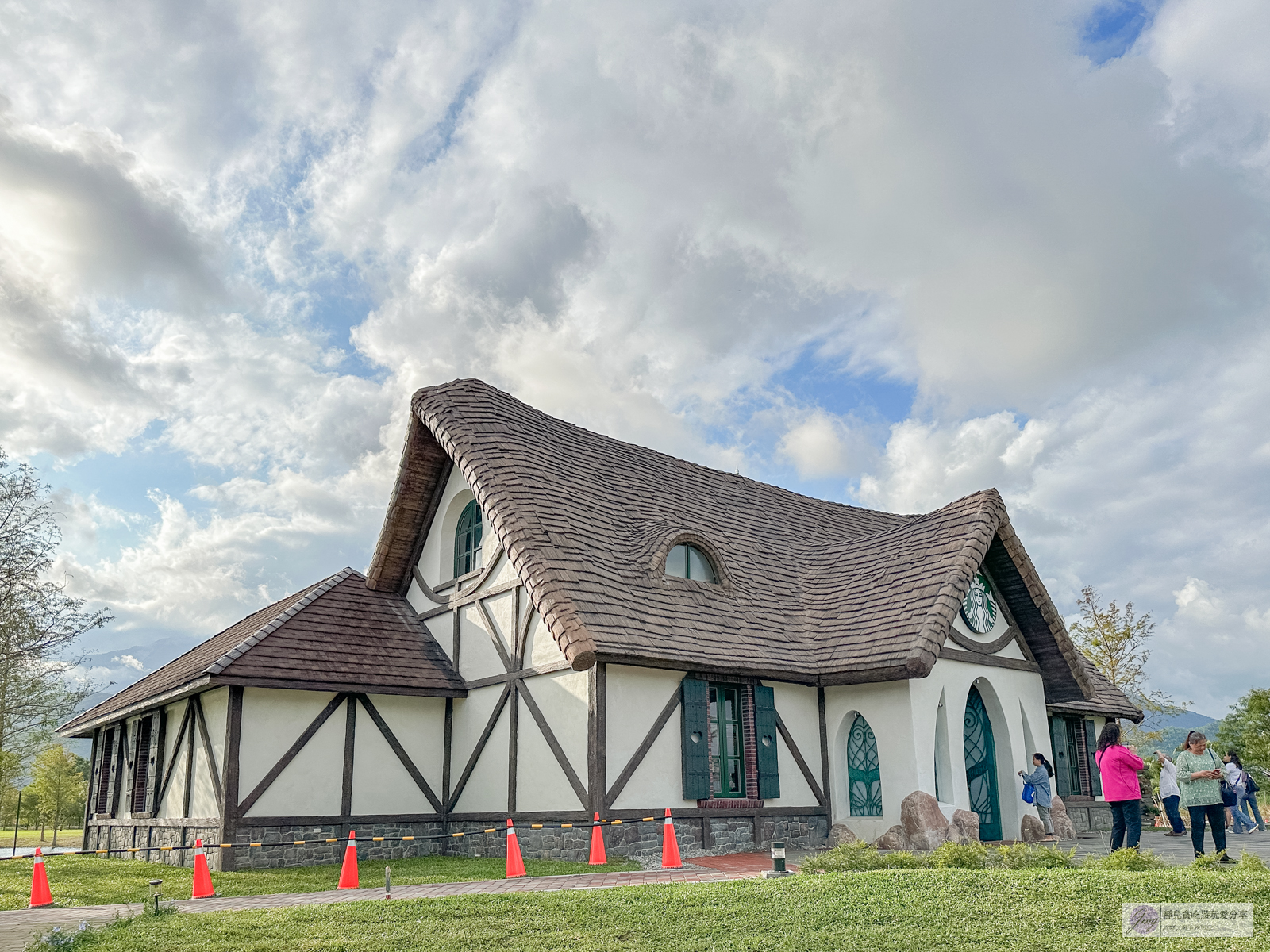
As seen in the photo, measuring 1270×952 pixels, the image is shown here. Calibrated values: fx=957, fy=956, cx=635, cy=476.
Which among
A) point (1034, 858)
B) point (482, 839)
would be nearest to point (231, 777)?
point (482, 839)

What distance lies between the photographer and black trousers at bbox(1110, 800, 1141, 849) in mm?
10695

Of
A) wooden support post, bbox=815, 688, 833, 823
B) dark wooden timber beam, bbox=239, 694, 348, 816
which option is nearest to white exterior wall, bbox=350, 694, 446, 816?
dark wooden timber beam, bbox=239, 694, 348, 816

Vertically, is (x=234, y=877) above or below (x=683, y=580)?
below

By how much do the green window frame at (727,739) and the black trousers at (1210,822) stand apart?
6.11m

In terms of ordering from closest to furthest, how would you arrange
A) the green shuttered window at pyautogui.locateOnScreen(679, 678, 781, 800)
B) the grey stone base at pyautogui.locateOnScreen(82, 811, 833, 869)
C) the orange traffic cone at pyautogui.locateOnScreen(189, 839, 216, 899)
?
the orange traffic cone at pyautogui.locateOnScreen(189, 839, 216, 899)
the grey stone base at pyautogui.locateOnScreen(82, 811, 833, 869)
the green shuttered window at pyautogui.locateOnScreen(679, 678, 781, 800)

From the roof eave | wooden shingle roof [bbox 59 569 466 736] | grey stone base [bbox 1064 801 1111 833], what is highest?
wooden shingle roof [bbox 59 569 466 736]

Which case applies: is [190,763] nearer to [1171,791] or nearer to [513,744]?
[513,744]

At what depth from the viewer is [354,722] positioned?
15.8 metres

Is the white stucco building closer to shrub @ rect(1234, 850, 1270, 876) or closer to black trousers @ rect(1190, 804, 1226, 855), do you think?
black trousers @ rect(1190, 804, 1226, 855)

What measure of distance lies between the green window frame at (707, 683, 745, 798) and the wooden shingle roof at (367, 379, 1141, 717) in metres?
0.59

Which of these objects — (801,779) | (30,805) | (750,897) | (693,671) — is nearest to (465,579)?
(693,671)

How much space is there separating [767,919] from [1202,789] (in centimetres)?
645

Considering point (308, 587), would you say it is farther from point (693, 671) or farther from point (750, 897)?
point (750, 897)

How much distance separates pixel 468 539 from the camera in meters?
17.9
